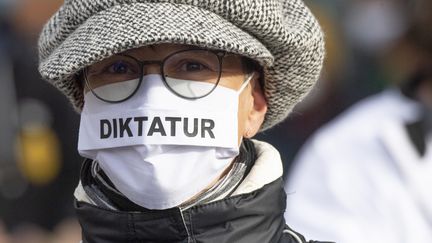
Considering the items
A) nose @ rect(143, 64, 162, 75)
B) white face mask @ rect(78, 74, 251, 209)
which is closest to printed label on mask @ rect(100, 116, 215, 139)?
white face mask @ rect(78, 74, 251, 209)

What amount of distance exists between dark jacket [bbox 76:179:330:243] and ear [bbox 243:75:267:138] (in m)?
0.17

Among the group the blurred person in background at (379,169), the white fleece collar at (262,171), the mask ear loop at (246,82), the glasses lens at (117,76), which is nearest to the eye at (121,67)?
the glasses lens at (117,76)

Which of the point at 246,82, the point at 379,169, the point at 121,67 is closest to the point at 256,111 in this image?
the point at 246,82

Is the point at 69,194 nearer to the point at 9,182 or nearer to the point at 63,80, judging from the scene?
the point at 9,182

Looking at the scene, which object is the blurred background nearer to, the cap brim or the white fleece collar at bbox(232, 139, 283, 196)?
the white fleece collar at bbox(232, 139, 283, 196)

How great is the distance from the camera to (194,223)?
3084 mm

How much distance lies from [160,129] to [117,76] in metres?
0.17

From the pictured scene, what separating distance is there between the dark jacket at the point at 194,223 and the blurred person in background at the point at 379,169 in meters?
1.98

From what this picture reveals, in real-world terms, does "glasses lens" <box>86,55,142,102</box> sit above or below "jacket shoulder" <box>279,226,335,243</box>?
above

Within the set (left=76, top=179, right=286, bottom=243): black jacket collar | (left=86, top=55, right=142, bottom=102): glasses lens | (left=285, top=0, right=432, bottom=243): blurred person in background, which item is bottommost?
(left=285, top=0, right=432, bottom=243): blurred person in background

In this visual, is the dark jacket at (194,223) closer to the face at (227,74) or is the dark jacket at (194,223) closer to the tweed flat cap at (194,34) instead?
the face at (227,74)

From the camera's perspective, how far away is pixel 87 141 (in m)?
3.23

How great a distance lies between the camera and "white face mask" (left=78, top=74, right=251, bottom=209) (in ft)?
10.2

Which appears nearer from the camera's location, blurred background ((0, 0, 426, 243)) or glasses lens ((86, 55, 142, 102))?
glasses lens ((86, 55, 142, 102))
